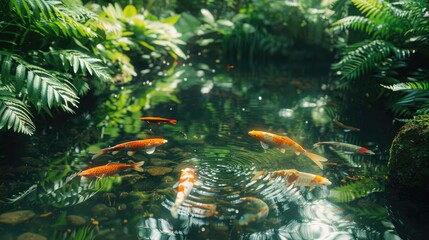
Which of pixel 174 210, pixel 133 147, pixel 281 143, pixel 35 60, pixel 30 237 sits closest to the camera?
pixel 30 237

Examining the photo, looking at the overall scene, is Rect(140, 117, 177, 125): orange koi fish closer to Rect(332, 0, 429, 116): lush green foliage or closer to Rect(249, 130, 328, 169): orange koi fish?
Rect(249, 130, 328, 169): orange koi fish

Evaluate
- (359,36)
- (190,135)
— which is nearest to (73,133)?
(190,135)

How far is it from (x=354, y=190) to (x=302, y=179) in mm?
418

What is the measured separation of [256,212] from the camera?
2.69 meters

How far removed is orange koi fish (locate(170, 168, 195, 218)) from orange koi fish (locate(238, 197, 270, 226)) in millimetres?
400

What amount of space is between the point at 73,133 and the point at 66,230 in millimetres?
1899

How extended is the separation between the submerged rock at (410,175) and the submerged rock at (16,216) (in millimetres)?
2466

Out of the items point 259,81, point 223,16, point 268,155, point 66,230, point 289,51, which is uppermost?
point 223,16

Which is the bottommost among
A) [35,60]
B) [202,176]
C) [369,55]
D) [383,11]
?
[202,176]

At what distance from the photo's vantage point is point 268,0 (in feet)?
34.0

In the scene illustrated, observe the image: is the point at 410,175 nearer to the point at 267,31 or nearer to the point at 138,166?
the point at 138,166

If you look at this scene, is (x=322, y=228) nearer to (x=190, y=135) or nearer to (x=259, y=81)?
(x=190, y=135)

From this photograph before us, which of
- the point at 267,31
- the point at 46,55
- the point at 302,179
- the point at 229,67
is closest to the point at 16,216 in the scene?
the point at 46,55

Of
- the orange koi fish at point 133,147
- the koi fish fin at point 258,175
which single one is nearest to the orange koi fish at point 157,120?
the orange koi fish at point 133,147
